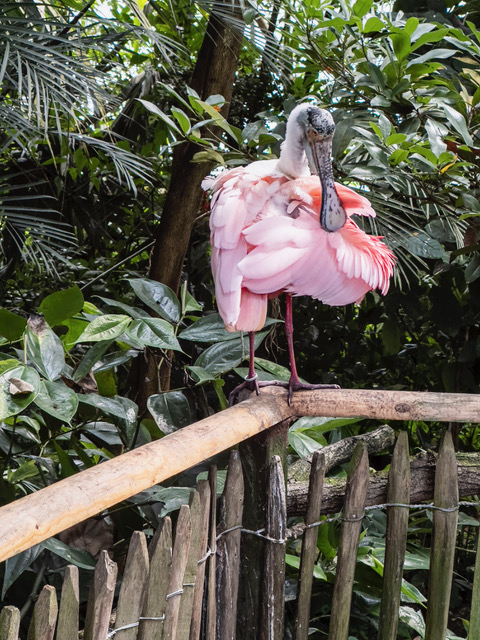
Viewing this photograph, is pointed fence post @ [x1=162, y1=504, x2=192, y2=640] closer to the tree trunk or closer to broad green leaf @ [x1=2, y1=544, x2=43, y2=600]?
broad green leaf @ [x1=2, y1=544, x2=43, y2=600]

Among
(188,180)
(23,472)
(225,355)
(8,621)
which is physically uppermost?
(188,180)

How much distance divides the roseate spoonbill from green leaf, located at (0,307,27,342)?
1.31ft

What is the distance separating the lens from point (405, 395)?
1.48m

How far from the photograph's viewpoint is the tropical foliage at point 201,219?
5.28 feet

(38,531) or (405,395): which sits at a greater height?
(405,395)

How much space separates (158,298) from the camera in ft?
5.80

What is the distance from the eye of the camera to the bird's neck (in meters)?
1.65

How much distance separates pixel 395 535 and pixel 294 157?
841mm

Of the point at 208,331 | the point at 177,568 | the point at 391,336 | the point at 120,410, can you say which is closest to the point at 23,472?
the point at 120,410

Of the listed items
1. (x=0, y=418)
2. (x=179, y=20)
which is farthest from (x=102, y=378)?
(x=179, y=20)

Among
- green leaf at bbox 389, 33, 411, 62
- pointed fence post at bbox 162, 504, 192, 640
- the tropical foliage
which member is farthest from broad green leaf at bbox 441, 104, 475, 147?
pointed fence post at bbox 162, 504, 192, 640

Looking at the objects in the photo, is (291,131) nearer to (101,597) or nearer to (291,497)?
(291,497)

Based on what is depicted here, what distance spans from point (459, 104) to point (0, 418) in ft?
4.73

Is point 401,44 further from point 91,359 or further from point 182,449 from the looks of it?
point 182,449
